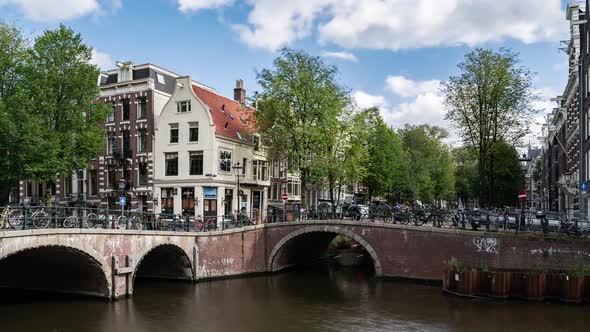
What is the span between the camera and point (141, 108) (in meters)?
41.0

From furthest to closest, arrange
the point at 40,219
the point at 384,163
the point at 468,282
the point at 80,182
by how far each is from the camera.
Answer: the point at 384,163
the point at 80,182
the point at 468,282
the point at 40,219

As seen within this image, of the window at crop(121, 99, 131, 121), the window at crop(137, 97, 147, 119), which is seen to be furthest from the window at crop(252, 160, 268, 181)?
the window at crop(121, 99, 131, 121)

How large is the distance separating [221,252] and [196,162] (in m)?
11.5

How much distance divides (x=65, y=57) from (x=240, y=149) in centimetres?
1565

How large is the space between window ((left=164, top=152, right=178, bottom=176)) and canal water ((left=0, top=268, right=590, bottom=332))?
1420 cm

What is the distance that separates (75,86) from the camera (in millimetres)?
31500

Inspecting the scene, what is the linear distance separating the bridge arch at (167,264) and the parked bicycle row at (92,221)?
140 centimetres

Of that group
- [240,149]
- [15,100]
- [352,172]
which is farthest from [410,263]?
[15,100]

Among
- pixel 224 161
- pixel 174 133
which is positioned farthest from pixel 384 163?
pixel 174 133

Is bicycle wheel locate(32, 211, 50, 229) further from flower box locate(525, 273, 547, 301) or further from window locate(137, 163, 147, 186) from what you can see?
flower box locate(525, 273, 547, 301)

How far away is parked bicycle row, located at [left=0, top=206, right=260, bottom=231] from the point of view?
19.3m

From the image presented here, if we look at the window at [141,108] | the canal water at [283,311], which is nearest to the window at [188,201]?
the window at [141,108]

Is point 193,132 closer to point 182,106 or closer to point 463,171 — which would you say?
point 182,106

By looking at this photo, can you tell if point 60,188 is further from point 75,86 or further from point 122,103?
point 75,86
